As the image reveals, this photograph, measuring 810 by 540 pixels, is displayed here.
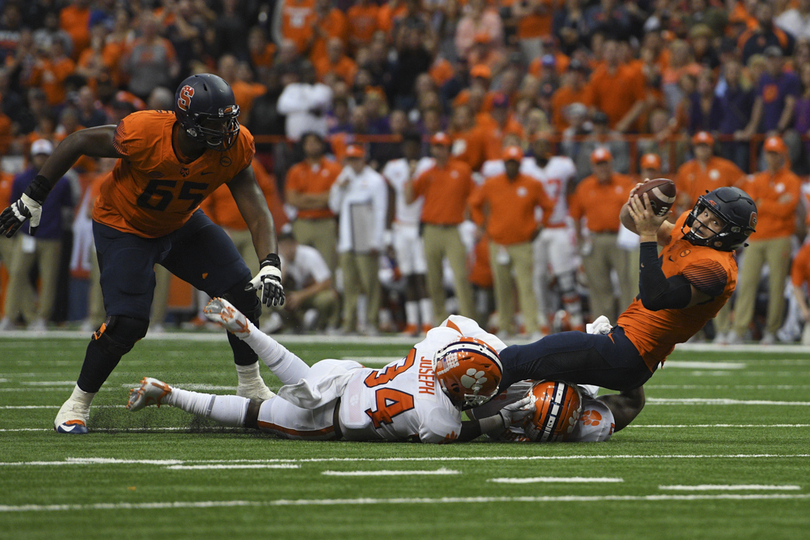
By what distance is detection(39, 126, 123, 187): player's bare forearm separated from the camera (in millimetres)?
6215

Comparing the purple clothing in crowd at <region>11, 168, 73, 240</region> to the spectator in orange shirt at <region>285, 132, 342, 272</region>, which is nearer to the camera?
the spectator in orange shirt at <region>285, 132, 342, 272</region>

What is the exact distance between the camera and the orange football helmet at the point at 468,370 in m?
5.50

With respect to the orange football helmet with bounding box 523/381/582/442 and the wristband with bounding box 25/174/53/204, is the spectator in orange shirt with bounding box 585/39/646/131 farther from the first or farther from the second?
the wristband with bounding box 25/174/53/204

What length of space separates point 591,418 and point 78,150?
3022 mm

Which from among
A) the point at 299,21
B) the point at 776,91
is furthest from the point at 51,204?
the point at 776,91

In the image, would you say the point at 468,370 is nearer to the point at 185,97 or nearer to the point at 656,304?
the point at 656,304

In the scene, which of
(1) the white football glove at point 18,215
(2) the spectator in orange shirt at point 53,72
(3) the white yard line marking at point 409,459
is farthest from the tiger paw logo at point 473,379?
(2) the spectator in orange shirt at point 53,72

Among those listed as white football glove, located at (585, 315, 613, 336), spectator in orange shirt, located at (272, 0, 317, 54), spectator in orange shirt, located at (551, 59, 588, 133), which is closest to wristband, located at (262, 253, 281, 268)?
white football glove, located at (585, 315, 613, 336)

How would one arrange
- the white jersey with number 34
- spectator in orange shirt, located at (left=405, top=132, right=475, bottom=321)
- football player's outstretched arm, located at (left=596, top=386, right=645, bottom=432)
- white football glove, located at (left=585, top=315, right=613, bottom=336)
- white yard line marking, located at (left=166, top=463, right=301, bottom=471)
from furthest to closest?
spectator in orange shirt, located at (left=405, top=132, right=475, bottom=321)
white football glove, located at (left=585, top=315, right=613, bottom=336)
football player's outstretched arm, located at (left=596, top=386, right=645, bottom=432)
the white jersey with number 34
white yard line marking, located at (left=166, top=463, right=301, bottom=471)

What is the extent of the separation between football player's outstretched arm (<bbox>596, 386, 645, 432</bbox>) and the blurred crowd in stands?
762 cm

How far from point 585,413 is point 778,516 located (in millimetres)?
2235

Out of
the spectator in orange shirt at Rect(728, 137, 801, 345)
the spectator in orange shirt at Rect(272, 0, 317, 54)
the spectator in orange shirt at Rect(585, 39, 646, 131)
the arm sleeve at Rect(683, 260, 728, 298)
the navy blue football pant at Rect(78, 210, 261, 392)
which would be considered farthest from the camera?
the spectator in orange shirt at Rect(272, 0, 317, 54)

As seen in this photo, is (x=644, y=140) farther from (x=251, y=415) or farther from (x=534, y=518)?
(x=534, y=518)

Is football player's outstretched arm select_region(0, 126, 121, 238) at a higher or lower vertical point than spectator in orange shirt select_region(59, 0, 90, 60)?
lower
